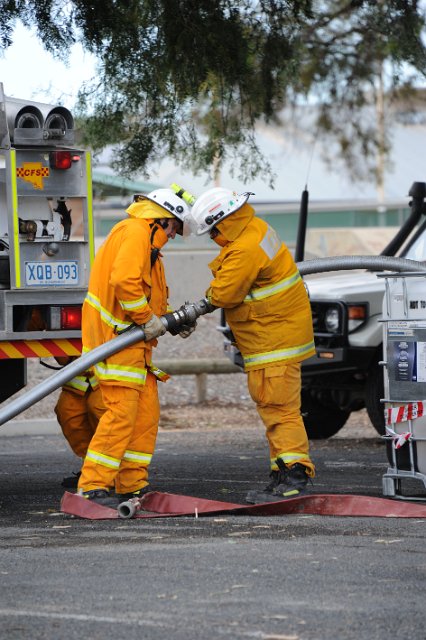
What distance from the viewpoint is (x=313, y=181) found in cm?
4012

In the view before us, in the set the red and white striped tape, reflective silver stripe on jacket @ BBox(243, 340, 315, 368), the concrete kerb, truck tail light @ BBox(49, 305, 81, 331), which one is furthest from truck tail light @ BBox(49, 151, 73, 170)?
the concrete kerb

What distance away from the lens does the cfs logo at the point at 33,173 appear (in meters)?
8.03

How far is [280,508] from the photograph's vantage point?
7434 millimetres

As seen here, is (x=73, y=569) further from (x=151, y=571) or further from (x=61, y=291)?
(x=61, y=291)

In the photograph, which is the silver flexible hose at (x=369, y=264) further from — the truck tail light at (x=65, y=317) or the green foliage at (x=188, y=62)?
the green foliage at (x=188, y=62)

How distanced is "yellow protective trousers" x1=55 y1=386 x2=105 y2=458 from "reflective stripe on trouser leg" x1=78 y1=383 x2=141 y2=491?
1013 mm

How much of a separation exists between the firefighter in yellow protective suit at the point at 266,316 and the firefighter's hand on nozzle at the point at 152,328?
0.39 metres

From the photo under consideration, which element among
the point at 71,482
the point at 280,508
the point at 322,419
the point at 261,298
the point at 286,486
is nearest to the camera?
the point at 280,508

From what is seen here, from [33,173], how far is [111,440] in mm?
1733

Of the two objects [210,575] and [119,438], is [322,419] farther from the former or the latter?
[210,575]

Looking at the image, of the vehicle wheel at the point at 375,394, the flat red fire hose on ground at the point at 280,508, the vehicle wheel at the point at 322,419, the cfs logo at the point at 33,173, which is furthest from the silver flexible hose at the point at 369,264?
the vehicle wheel at the point at 322,419

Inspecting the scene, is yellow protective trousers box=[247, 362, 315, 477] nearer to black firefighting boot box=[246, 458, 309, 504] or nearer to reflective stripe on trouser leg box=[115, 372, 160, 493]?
black firefighting boot box=[246, 458, 309, 504]

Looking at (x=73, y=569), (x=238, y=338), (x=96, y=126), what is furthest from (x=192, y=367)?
(x=73, y=569)

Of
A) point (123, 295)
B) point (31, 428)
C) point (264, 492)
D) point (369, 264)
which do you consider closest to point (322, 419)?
point (31, 428)
